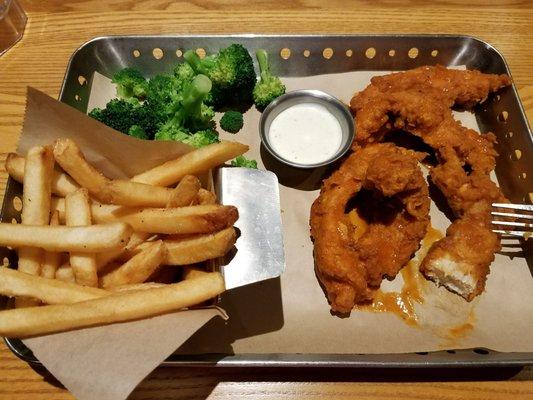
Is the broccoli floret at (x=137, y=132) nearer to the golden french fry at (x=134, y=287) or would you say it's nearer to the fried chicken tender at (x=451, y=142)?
the golden french fry at (x=134, y=287)

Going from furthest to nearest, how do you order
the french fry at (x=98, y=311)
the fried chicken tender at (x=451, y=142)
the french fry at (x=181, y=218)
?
the fried chicken tender at (x=451, y=142) < the french fry at (x=181, y=218) < the french fry at (x=98, y=311)

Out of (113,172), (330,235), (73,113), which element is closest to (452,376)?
(330,235)

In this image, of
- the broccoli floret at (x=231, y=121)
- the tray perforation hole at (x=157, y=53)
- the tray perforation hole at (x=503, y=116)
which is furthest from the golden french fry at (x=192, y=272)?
the tray perforation hole at (x=503, y=116)

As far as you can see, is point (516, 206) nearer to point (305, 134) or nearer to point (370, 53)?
point (305, 134)

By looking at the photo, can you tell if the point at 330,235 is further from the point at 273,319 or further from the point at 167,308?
the point at 167,308

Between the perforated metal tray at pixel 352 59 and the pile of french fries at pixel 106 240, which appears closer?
the pile of french fries at pixel 106 240

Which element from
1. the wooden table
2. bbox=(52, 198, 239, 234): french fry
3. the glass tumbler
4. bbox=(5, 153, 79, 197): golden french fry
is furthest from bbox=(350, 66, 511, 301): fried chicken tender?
the glass tumbler
